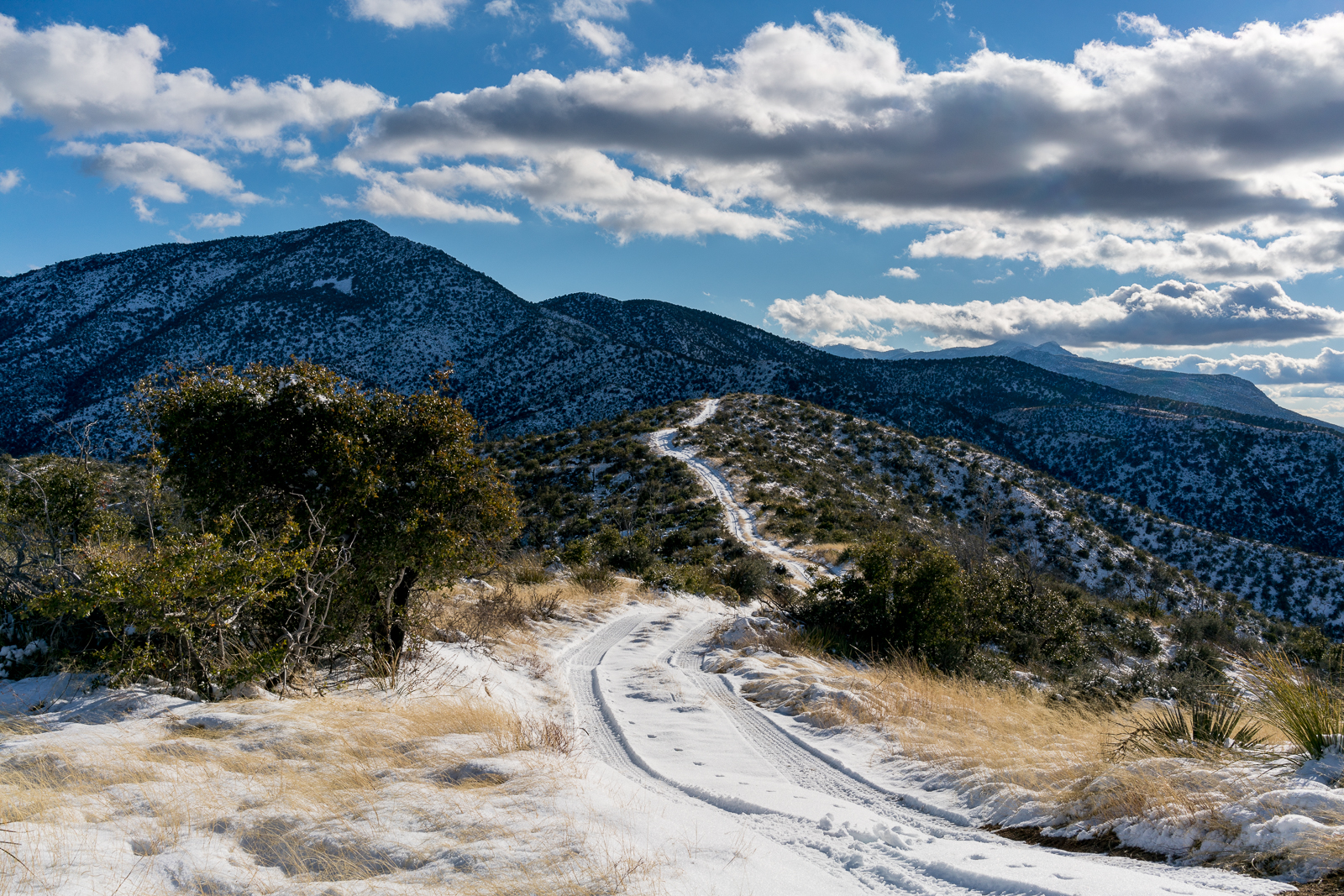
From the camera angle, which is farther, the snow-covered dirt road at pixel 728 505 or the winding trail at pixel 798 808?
the snow-covered dirt road at pixel 728 505

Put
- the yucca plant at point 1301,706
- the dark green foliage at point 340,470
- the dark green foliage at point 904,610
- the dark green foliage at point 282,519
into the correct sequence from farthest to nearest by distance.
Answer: the dark green foliage at point 904,610, the dark green foliage at point 340,470, the dark green foliage at point 282,519, the yucca plant at point 1301,706

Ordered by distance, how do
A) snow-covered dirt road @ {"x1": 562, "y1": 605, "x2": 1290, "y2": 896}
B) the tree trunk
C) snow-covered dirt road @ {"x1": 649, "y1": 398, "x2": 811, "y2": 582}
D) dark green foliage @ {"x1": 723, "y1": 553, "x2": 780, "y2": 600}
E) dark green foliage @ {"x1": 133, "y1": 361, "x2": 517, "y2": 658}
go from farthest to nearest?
snow-covered dirt road @ {"x1": 649, "y1": 398, "x2": 811, "y2": 582}
dark green foliage @ {"x1": 723, "y1": 553, "x2": 780, "y2": 600}
the tree trunk
dark green foliage @ {"x1": 133, "y1": 361, "x2": 517, "y2": 658}
snow-covered dirt road @ {"x1": 562, "y1": 605, "x2": 1290, "y2": 896}

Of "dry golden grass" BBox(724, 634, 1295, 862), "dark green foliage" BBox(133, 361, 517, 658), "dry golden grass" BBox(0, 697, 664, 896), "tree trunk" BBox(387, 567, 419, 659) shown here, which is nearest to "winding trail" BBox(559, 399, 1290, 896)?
"dry golden grass" BBox(724, 634, 1295, 862)

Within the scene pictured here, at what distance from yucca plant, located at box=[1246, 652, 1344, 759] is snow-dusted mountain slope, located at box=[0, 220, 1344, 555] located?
239 feet

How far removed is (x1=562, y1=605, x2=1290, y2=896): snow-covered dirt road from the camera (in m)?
3.73

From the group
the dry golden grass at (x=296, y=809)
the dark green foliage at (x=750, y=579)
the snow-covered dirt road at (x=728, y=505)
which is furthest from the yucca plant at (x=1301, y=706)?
the snow-covered dirt road at (x=728, y=505)

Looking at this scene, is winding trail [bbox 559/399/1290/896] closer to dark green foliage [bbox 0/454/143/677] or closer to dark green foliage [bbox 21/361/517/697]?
dark green foliage [bbox 21/361/517/697]

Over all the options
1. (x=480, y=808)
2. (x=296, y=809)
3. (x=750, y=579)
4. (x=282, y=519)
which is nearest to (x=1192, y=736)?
(x=480, y=808)

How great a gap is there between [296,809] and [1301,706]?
23.9 feet

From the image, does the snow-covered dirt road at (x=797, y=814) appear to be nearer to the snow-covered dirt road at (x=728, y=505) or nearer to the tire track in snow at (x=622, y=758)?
the tire track in snow at (x=622, y=758)

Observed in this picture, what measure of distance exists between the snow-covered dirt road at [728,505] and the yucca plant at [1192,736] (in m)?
19.5

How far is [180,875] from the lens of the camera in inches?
132

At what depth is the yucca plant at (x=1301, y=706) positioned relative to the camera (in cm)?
466

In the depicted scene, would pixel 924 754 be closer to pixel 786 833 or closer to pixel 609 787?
pixel 786 833
